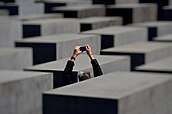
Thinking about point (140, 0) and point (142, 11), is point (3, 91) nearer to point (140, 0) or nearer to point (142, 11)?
point (142, 11)

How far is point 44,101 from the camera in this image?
645cm

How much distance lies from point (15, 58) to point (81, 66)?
3.62 meters

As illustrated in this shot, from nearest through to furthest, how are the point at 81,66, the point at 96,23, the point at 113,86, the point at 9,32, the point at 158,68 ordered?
the point at 113,86 → the point at 81,66 → the point at 158,68 → the point at 9,32 → the point at 96,23

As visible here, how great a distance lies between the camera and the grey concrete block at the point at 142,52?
11.9 metres

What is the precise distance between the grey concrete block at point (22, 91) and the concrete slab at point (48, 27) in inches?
233

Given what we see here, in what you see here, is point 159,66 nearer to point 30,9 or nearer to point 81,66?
point 81,66

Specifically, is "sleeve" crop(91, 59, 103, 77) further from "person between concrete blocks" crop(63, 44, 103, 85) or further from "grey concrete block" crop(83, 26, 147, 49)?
"grey concrete block" crop(83, 26, 147, 49)

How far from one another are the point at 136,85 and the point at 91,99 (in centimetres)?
98

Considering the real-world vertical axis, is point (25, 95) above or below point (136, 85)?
below

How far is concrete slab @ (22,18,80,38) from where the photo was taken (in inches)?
592

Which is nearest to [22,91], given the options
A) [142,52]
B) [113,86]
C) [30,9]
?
[113,86]

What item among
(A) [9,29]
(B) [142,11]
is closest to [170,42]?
(A) [9,29]

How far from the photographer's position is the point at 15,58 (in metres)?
12.1

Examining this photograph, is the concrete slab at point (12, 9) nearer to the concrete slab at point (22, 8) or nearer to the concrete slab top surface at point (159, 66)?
the concrete slab at point (22, 8)
